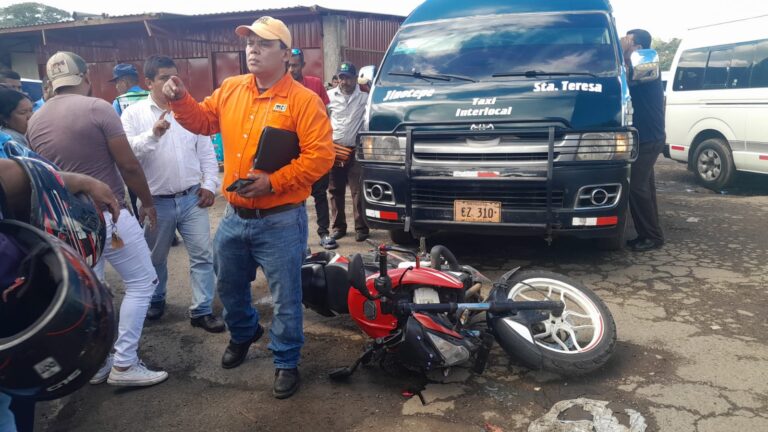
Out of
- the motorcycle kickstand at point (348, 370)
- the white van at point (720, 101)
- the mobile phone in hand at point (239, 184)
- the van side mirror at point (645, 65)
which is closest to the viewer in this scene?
the mobile phone in hand at point (239, 184)

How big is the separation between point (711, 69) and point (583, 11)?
4485mm

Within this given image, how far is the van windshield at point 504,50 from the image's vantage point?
14.3ft

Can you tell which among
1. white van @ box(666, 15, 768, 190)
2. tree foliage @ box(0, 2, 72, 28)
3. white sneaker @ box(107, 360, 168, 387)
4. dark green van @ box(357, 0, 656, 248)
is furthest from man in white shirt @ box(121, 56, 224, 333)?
tree foliage @ box(0, 2, 72, 28)

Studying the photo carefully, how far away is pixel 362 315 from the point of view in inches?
118

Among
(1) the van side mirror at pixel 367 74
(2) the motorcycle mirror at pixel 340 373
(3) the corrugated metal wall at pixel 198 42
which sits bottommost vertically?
(2) the motorcycle mirror at pixel 340 373

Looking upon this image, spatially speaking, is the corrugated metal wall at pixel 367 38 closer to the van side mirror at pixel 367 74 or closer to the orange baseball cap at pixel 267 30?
the van side mirror at pixel 367 74

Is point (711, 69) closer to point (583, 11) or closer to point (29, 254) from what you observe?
point (583, 11)

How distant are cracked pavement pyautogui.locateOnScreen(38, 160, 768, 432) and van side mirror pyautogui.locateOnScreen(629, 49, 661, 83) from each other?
1699mm

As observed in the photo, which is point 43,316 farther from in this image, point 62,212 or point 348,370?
point 348,370

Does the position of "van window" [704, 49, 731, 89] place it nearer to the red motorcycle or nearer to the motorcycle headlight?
the red motorcycle

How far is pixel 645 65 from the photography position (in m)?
4.65

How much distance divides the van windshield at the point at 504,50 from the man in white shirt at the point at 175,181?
1847mm

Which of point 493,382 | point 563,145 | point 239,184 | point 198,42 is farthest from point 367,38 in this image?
point 493,382

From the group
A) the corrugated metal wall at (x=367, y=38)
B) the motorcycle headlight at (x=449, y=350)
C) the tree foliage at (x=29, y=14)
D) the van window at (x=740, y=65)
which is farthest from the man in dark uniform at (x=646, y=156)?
the tree foliage at (x=29, y=14)
